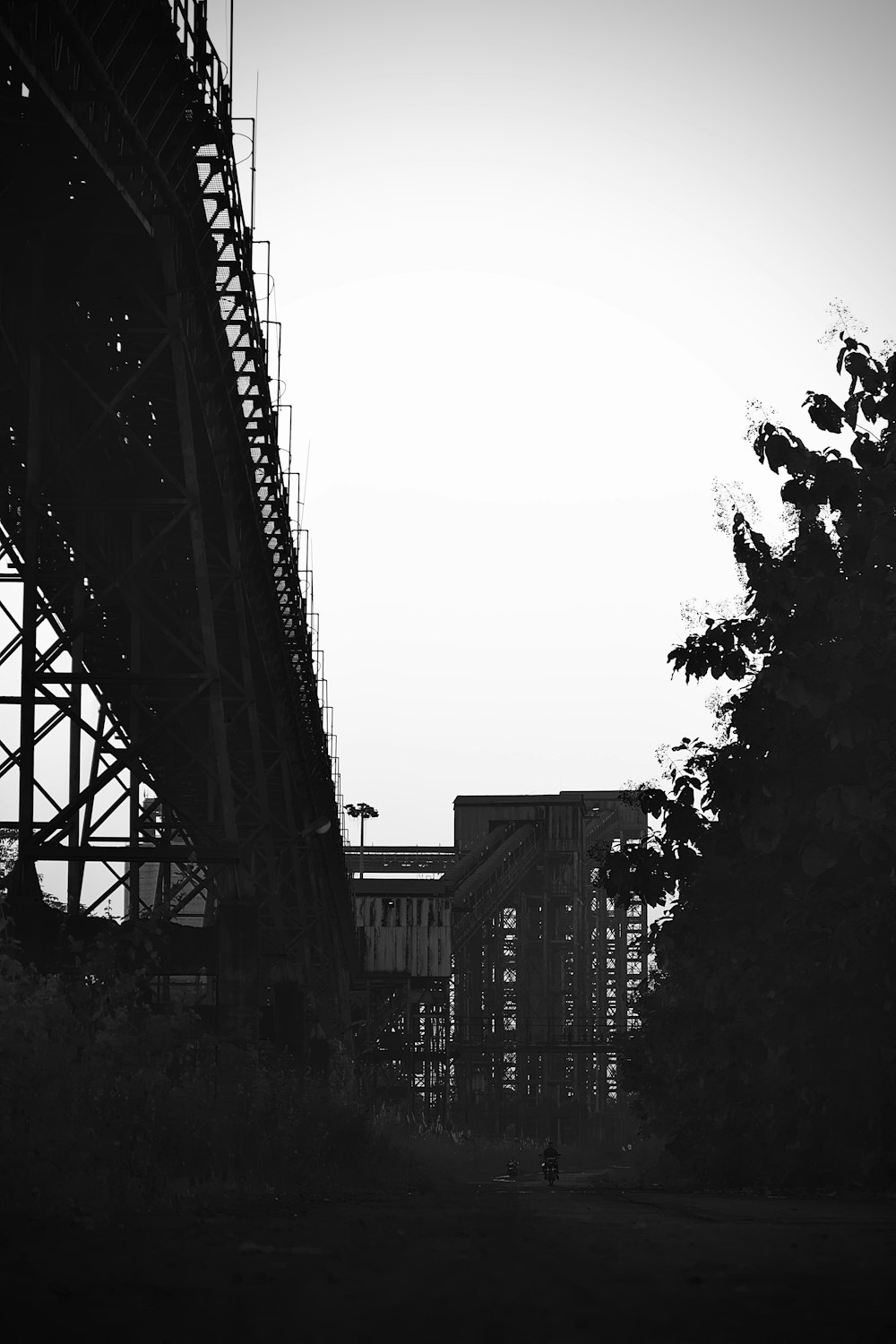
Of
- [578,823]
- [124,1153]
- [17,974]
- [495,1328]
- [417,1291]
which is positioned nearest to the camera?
[495,1328]

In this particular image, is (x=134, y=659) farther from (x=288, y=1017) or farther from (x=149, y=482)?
(x=288, y=1017)

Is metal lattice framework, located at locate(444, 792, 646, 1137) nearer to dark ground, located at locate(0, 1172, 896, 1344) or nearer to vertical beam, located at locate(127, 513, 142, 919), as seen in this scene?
vertical beam, located at locate(127, 513, 142, 919)

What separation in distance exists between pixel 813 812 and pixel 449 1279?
694 cm

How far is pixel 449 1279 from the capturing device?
18.6 feet

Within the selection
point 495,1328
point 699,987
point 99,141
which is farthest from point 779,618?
point 495,1328

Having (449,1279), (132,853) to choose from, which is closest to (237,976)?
(132,853)

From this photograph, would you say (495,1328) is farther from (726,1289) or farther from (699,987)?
(699,987)

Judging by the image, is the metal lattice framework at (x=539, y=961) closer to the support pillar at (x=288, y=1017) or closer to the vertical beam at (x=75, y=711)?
the support pillar at (x=288, y=1017)

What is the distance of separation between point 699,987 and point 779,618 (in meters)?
5.33

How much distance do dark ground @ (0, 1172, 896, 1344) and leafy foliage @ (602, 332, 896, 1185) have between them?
3.77 m

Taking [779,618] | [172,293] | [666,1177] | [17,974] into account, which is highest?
[172,293]

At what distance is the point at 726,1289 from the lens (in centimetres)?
540

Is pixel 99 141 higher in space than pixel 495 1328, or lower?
higher

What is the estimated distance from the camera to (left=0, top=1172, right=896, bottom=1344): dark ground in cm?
470
